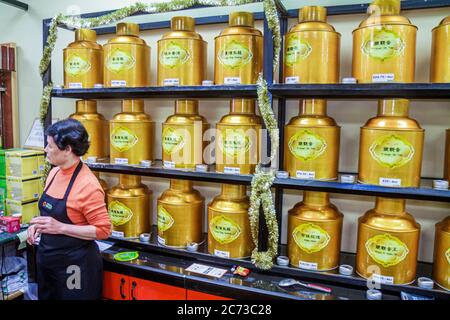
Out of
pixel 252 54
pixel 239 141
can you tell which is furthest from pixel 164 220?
pixel 252 54

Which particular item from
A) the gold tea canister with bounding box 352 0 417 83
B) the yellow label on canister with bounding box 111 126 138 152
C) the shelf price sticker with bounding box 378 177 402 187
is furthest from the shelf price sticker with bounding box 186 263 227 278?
the gold tea canister with bounding box 352 0 417 83

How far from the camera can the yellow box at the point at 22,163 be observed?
213cm

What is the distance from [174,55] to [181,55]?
0.03m

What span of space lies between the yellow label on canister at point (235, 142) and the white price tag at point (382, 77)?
0.55 meters

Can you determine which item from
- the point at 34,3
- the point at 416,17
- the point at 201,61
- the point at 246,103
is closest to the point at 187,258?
the point at 246,103

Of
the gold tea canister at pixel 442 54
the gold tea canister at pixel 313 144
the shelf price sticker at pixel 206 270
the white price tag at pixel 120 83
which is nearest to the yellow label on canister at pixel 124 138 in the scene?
the white price tag at pixel 120 83

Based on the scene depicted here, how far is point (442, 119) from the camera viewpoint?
4.98ft

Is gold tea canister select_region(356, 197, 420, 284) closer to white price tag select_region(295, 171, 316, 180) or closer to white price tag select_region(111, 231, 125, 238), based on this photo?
white price tag select_region(295, 171, 316, 180)

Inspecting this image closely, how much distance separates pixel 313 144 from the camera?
4.56 feet

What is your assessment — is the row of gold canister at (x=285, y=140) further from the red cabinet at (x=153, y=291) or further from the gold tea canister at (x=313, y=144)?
the red cabinet at (x=153, y=291)

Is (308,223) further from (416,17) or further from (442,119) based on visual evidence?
(416,17)

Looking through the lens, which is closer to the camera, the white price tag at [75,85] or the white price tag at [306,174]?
the white price tag at [306,174]

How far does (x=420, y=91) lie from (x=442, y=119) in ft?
1.17

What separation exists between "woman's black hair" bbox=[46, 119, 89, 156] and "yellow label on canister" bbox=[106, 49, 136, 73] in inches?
14.6
